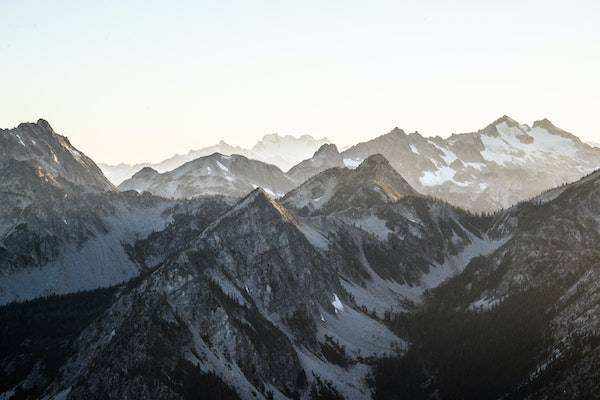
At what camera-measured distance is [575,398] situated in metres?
197
